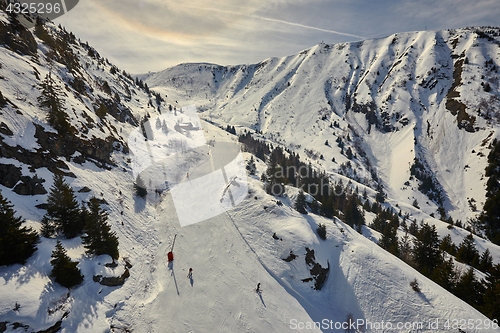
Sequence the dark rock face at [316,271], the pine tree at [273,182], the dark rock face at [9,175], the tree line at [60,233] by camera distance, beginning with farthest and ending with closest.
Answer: the pine tree at [273,182] → the dark rock face at [316,271] → the dark rock face at [9,175] → the tree line at [60,233]

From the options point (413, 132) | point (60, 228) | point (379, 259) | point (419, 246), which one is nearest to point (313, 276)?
point (379, 259)

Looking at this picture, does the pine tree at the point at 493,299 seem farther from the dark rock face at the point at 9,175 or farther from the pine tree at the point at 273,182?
the dark rock face at the point at 9,175

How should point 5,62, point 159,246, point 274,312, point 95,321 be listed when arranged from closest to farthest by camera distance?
point 95,321, point 274,312, point 159,246, point 5,62

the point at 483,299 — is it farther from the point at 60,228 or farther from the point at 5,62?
the point at 5,62

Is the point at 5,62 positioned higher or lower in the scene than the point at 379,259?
higher

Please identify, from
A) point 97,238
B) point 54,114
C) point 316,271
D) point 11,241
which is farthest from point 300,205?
point 54,114

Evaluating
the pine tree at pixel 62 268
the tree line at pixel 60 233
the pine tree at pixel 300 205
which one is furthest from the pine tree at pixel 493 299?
the pine tree at pixel 62 268

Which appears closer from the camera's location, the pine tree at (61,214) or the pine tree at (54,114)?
the pine tree at (61,214)

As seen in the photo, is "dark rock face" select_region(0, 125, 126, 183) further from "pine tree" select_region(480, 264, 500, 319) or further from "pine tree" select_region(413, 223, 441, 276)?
"pine tree" select_region(413, 223, 441, 276)

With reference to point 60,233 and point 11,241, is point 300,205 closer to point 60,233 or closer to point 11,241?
point 60,233
